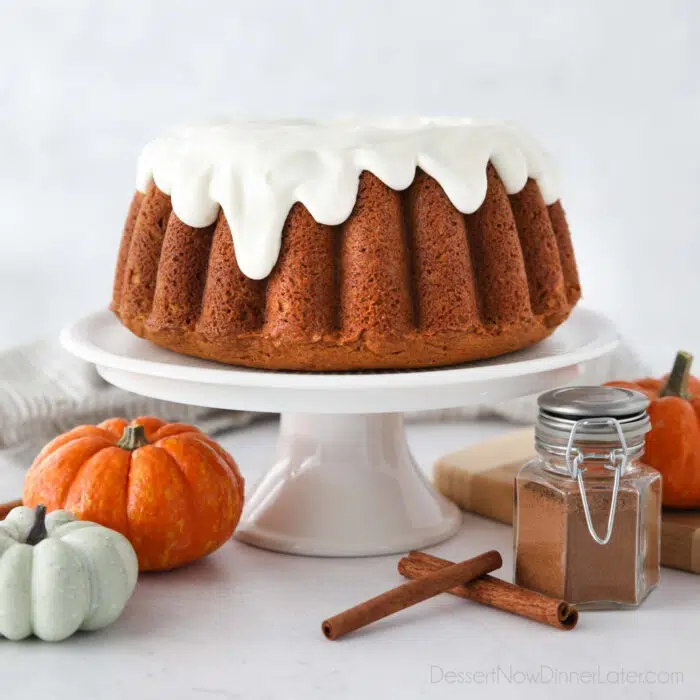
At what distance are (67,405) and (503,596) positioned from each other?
3.82 feet

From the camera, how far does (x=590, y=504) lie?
60.7 inches

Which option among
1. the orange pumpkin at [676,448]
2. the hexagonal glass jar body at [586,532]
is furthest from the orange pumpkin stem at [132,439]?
the orange pumpkin at [676,448]

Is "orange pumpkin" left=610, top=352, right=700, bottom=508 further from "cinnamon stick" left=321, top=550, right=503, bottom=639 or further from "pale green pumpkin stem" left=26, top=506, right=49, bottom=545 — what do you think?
"pale green pumpkin stem" left=26, top=506, right=49, bottom=545

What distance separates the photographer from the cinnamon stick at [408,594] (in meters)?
1.49

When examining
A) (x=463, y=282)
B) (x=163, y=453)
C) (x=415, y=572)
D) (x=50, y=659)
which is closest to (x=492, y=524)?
(x=415, y=572)

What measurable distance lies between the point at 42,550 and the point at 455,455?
34.1 inches

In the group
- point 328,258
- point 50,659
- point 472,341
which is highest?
point 328,258

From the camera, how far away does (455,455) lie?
2.11 meters

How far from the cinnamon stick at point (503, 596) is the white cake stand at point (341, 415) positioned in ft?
0.44

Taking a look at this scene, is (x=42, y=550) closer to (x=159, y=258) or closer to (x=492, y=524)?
(x=159, y=258)

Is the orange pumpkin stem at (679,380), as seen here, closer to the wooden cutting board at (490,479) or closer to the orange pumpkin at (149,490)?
the wooden cutting board at (490,479)

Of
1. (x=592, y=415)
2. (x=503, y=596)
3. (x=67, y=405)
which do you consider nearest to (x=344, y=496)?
(x=503, y=596)

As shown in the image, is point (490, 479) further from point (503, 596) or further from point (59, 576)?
point (59, 576)

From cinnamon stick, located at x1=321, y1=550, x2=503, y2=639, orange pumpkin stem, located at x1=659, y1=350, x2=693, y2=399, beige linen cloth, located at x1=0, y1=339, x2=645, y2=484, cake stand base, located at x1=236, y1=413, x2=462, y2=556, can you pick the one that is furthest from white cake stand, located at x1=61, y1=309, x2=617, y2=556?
beige linen cloth, located at x1=0, y1=339, x2=645, y2=484
